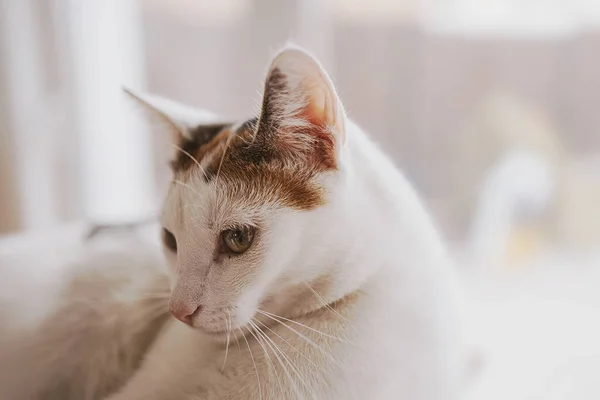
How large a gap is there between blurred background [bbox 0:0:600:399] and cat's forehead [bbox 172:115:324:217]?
709mm

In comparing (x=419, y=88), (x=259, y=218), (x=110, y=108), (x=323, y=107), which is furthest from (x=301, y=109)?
(x=110, y=108)

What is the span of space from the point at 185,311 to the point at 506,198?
105 cm

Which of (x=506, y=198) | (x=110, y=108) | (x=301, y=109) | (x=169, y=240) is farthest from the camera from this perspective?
(x=110, y=108)

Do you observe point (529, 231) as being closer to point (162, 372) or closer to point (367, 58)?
point (367, 58)

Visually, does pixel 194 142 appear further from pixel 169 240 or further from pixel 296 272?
pixel 296 272

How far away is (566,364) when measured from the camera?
3.79 ft

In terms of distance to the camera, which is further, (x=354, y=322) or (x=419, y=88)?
(x=419, y=88)

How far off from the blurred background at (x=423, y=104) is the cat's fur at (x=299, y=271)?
0.62m

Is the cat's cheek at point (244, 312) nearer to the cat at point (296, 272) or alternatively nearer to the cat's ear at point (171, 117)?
the cat at point (296, 272)

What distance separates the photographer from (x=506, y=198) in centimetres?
157

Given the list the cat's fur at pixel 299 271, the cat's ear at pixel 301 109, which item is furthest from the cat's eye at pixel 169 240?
the cat's ear at pixel 301 109

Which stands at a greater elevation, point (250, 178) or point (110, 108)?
point (250, 178)

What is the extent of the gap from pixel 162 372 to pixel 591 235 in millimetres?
1151

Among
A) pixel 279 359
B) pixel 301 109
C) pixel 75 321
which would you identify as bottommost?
pixel 75 321
